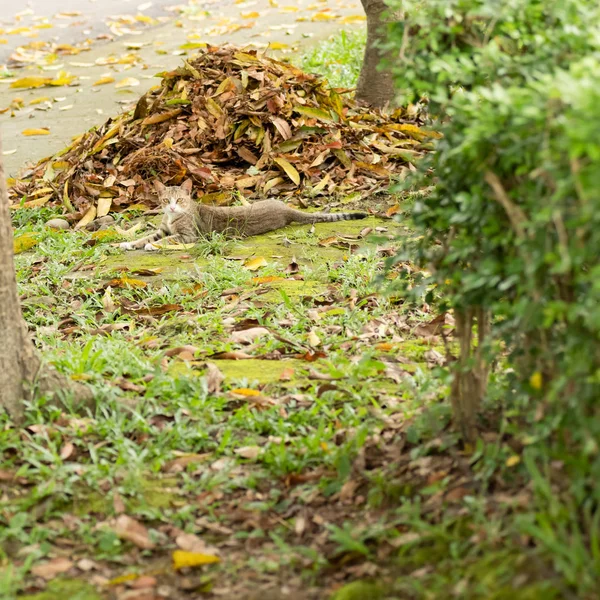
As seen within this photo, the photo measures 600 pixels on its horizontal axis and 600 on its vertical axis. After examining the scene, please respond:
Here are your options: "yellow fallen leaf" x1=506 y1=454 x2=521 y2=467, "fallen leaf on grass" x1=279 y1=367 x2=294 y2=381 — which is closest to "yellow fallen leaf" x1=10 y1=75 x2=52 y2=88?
"fallen leaf on grass" x1=279 y1=367 x2=294 y2=381

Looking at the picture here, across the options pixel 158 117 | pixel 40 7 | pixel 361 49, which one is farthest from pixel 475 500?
pixel 40 7

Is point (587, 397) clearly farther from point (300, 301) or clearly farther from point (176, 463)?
point (300, 301)

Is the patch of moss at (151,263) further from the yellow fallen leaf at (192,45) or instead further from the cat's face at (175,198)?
the yellow fallen leaf at (192,45)

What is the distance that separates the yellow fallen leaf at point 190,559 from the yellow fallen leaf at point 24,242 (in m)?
4.22

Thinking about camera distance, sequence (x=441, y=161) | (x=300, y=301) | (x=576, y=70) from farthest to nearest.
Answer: (x=300, y=301), (x=441, y=161), (x=576, y=70)

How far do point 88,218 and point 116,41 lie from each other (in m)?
7.36

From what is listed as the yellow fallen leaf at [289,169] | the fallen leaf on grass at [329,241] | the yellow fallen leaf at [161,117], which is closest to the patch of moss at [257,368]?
the fallen leaf on grass at [329,241]

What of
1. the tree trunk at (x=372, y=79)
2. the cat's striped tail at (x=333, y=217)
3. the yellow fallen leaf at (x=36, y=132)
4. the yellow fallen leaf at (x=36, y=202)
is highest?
the tree trunk at (x=372, y=79)

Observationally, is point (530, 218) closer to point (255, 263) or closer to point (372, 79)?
point (255, 263)

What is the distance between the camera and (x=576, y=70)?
2.49 meters

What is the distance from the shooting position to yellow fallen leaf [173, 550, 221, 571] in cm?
317

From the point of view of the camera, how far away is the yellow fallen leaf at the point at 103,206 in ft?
24.9

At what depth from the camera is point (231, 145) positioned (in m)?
8.20

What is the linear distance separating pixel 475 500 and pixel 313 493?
2.39 ft
